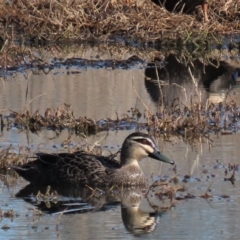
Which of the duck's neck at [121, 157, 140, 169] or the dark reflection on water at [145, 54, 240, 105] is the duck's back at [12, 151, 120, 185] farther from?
the dark reflection on water at [145, 54, 240, 105]

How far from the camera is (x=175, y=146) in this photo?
1122 cm

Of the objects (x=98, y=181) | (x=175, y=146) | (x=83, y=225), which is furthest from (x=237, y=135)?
(x=83, y=225)

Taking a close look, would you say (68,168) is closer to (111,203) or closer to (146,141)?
(146,141)

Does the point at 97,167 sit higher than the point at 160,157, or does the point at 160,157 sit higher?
the point at 160,157


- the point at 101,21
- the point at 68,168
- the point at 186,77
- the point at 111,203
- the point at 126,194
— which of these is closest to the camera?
the point at 111,203

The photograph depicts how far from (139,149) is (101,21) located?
34.2ft

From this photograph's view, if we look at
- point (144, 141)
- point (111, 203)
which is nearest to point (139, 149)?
point (144, 141)

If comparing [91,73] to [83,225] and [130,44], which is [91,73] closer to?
[130,44]

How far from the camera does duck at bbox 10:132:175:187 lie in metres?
9.73

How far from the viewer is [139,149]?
9.79 meters

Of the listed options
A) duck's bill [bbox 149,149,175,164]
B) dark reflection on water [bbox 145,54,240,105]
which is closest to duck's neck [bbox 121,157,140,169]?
duck's bill [bbox 149,149,175,164]

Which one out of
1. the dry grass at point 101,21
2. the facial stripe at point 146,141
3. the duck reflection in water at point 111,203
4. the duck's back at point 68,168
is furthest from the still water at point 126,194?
the dry grass at point 101,21

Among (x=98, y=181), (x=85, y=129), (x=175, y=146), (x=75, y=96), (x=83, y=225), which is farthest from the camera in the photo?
(x=75, y=96)

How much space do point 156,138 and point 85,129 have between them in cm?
90
